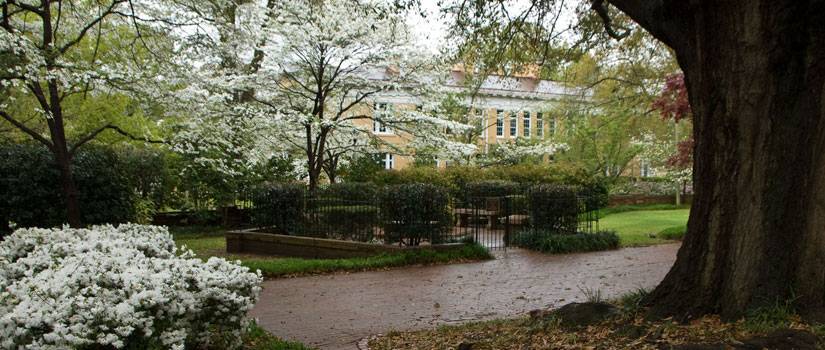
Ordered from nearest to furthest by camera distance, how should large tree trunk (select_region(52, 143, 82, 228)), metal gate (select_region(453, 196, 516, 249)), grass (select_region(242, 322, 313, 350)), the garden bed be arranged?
grass (select_region(242, 322, 313, 350))
large tree trunk (select_region(52, 143, 82, 228))
the garden bed
metal gate (select_region(453, 196, 516, 249))

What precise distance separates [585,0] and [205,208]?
13692mm

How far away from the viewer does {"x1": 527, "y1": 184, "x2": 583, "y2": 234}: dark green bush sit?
15.0 meters

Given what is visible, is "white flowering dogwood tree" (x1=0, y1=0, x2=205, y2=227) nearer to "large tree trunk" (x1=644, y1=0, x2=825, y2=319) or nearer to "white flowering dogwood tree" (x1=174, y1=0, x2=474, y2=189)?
"white flowering dogwood tree" (x1=174, y1=0, x2=474, y2=189)

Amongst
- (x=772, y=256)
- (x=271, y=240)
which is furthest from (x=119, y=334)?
(x=271, y=240)

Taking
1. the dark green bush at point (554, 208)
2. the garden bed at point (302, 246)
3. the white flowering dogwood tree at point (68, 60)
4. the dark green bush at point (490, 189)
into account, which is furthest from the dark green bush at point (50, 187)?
the dark green bush at point (490, 189)

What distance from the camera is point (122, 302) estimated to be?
418 cm

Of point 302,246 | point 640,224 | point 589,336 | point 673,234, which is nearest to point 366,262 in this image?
point 302,246

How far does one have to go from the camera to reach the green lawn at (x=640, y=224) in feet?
55.1

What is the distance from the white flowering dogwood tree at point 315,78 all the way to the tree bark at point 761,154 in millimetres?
11907

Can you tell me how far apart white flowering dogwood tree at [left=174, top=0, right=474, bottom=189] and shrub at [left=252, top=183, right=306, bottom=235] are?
168 centimetres

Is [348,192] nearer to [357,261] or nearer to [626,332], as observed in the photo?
[357,261]

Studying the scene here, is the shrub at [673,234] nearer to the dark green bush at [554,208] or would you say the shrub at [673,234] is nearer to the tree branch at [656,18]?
the dark green bush at [554,208]

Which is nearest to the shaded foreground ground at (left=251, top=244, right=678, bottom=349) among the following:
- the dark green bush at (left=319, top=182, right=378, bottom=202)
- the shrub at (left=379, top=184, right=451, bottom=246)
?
the shrub at (left=379, top=184, right=451, bottom=246)

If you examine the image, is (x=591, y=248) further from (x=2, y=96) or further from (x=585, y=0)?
(x=2, y=96)
